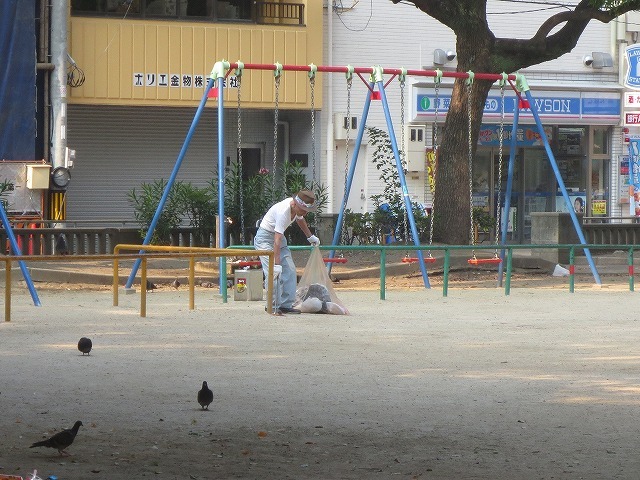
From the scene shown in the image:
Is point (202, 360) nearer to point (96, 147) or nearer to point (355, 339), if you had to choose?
point (355, 339)

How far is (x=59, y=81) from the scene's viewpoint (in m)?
27.7

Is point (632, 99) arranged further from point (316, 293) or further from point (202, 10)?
point (316, 293)

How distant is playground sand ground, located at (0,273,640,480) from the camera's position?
7.52 m

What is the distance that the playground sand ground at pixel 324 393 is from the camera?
24.7ft

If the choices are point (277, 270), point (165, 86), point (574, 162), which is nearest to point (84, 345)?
point (277, 270)

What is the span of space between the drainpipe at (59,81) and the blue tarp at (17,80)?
43 centimetres

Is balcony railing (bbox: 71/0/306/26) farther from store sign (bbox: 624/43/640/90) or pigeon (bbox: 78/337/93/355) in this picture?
pigeon (bbox: 78/337/93/355)

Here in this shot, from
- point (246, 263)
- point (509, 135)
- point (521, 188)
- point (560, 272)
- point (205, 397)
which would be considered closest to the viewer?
point (205, 397)

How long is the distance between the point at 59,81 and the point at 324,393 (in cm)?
1910

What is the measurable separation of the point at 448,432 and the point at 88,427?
233 cm

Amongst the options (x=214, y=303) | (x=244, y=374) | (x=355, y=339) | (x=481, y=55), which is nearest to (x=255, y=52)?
(x=481, y=55)

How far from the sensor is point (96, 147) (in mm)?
29750

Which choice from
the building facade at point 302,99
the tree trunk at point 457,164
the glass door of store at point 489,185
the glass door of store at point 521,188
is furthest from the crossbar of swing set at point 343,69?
the glass door of store at point 521,188

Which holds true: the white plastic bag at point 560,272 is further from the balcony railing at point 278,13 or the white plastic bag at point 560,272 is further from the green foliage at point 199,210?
the balcony railing at point 278,13
